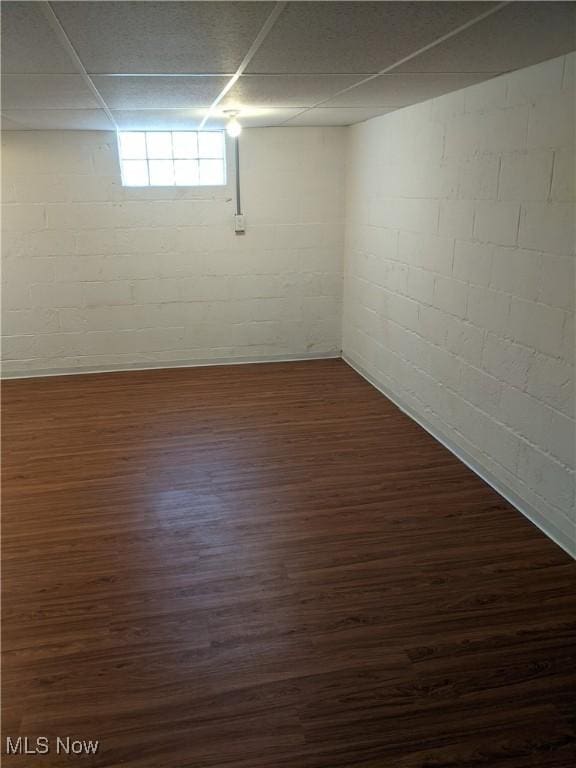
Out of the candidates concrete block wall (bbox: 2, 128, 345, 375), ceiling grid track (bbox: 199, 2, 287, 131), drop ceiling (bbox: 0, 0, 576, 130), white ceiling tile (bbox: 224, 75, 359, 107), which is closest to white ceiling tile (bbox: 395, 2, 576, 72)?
drop ceiling (bbox: 0, 0, 576, 130)

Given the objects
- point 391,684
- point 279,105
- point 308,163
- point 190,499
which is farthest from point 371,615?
point 308,163

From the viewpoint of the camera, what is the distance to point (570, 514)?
112 inches

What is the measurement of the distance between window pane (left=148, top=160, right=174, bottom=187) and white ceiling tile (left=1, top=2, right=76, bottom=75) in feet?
9.71

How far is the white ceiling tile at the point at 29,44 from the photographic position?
171 centimetres

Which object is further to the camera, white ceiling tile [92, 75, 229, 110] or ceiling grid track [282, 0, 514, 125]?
white ceiling tile [92, 75, 229, 110]

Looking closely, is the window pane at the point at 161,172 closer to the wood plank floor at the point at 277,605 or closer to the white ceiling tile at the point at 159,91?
the white ceiling tile at the point at 159,91

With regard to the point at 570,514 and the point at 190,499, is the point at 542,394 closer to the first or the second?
the point at 570,514

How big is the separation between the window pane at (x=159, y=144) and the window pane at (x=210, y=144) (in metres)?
0.28

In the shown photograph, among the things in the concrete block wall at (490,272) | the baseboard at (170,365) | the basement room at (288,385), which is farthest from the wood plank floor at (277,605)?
the baseboard at (170,365)

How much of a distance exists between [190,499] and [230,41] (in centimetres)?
230

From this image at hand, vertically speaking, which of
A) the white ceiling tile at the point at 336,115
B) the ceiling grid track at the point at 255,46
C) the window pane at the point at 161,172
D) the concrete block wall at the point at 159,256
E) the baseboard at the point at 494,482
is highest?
Result: the white ceiling tile at the point at 336,115

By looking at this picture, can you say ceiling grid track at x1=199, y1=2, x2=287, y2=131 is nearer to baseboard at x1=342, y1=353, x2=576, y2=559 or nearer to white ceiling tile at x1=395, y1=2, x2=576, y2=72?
white ceiling tile at x1=395, y1=2, x2=576, y2=72

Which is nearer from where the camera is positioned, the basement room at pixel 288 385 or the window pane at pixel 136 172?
the basement room at pixel 288 385

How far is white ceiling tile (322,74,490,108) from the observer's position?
3016 millimetres
